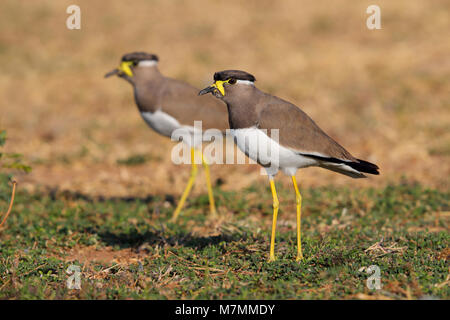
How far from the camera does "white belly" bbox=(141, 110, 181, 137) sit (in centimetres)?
745

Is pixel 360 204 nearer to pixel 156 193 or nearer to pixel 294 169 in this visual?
pixel 294 169

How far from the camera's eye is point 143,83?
25.5ft

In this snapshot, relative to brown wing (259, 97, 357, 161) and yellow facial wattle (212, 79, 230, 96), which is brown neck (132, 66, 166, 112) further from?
brown wing (259, 97, 357, 161)

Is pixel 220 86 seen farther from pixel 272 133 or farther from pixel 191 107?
pixel 191 107

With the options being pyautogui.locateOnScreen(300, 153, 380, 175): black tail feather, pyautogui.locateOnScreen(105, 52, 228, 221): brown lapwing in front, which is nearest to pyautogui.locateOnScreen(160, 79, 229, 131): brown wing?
pyautogui.locateOnScreen(105, 52, 228, 221): brown lapwing in front

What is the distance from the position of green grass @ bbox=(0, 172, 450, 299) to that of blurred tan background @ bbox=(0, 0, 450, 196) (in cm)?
95

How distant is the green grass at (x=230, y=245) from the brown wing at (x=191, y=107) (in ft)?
3.48

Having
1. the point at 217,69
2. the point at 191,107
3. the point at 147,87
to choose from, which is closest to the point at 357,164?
the point at 191,107

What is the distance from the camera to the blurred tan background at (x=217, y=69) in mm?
9633

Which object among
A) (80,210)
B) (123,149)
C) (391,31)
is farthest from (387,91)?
(80,210)

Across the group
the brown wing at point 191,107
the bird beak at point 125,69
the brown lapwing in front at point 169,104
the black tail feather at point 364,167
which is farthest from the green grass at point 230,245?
the bird beak at point 125,69

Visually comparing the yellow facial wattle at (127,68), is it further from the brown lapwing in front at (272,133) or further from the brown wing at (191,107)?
the brown lapwing in front at (272,133)

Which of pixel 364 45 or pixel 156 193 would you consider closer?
pixel 156 193

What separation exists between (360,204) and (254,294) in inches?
134
